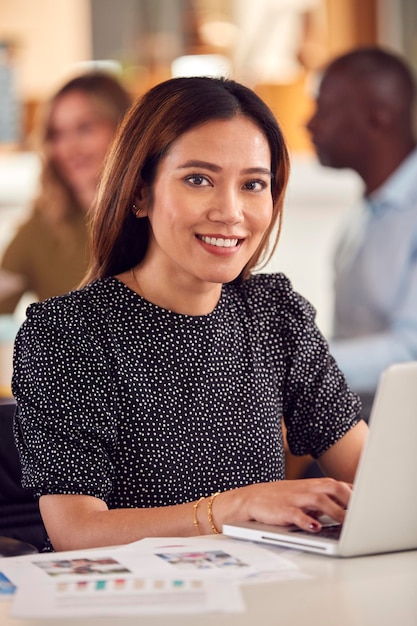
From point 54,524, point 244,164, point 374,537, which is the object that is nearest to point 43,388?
point 54,524

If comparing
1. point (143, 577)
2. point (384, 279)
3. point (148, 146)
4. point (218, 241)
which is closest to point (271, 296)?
point (218, 241)

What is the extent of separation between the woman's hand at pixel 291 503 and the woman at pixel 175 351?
10cm

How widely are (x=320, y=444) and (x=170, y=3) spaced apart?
3427 millimetres

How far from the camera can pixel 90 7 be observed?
490cm

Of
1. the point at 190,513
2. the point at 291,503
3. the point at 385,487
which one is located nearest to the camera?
the point at 385,487

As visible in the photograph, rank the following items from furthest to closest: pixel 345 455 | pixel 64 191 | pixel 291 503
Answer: pixel 64 191 → pixel 345 455 → pixel 291 503

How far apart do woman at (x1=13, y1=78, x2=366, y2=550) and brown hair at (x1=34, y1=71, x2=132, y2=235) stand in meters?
1.83

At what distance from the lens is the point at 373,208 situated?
11.4 feet

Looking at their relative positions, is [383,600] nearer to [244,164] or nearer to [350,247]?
[244,164]

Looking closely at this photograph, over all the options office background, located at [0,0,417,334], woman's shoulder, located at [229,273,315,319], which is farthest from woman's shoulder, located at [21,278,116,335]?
office background, located at [0,0,417,334]

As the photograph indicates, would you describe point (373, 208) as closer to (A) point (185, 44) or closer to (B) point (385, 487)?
(A) point (185, 44)

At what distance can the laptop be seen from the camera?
1.18m

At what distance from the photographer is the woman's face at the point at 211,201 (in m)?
1.64

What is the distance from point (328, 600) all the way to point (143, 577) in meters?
0.18
